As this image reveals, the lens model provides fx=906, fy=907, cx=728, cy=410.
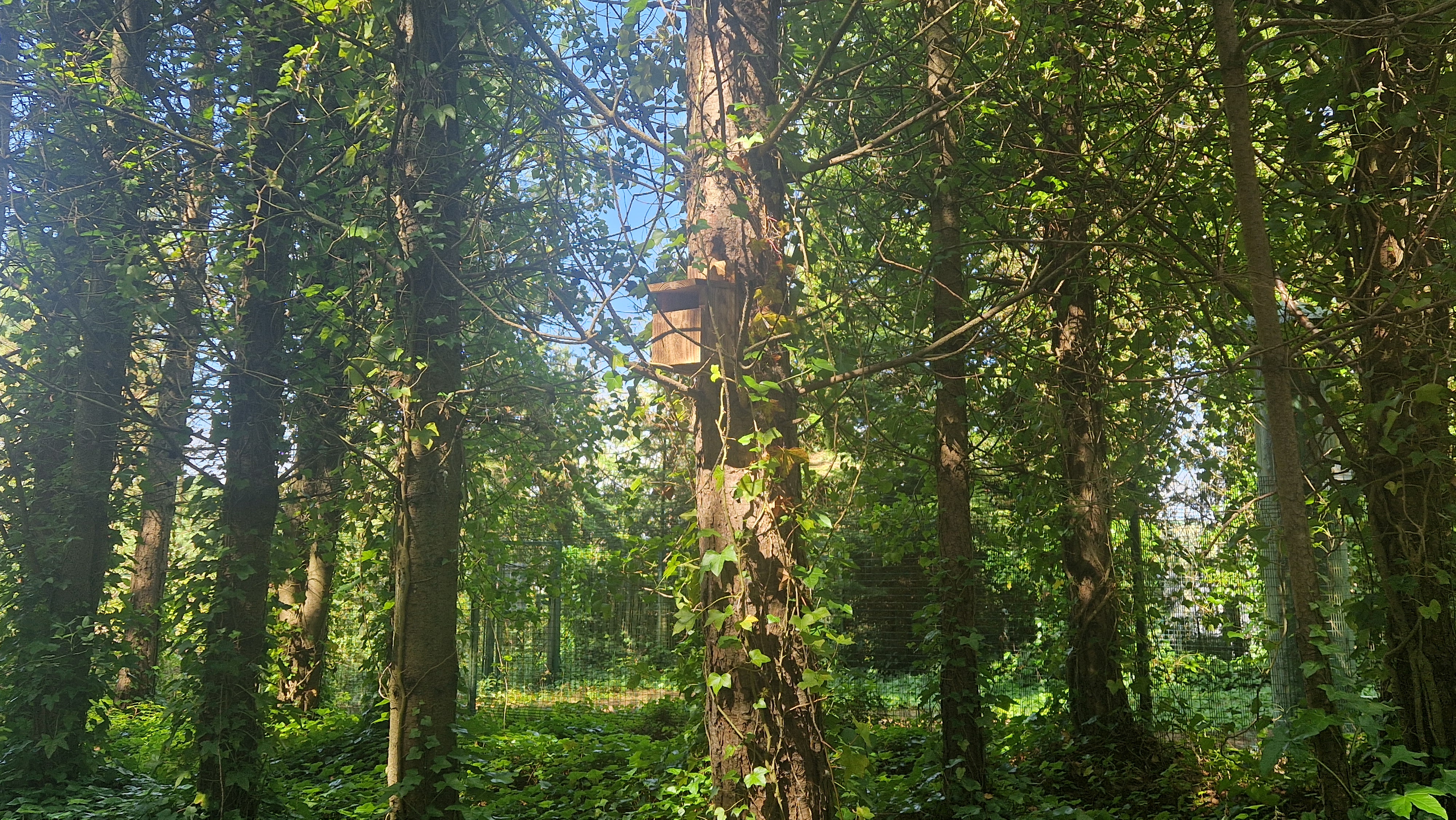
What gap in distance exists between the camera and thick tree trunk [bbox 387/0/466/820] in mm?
4312

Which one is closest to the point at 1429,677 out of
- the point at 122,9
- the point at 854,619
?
the point at 854,619

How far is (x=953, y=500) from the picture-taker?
5340mm

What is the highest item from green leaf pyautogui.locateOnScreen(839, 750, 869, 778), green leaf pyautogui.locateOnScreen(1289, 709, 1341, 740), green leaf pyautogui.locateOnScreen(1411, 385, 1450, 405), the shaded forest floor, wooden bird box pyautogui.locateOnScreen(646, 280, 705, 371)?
wooden bird box pyautogui.locateOnScreen(646, 280, 705, 371)

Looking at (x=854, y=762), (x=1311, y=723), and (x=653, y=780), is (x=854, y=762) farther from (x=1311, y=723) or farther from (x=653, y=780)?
(x=653, y=780)

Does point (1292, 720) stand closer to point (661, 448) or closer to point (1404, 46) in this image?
point (1404, 46)

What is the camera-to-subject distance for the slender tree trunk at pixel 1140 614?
602 cm

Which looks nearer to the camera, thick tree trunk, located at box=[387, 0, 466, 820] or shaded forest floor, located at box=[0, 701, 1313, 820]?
shaded forest floor, located at box=[0, 701, 1313, 820]

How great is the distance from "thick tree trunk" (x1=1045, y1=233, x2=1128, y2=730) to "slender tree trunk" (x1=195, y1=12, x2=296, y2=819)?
491cm

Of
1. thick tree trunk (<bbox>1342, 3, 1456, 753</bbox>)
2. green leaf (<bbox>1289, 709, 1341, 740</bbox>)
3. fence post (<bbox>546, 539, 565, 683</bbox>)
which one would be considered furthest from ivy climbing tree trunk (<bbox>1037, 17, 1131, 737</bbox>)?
fence post (<bbox>546, 539, 565, 683</bbox>)

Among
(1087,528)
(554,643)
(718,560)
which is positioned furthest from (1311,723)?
(554,643)

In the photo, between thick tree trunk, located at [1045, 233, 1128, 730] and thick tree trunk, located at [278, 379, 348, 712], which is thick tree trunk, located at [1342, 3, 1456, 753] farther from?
thick tree trunk, located at [278, 379, 348, 712]

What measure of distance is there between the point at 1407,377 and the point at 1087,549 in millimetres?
2823

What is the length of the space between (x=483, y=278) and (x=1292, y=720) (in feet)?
12.9

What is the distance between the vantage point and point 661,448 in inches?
200
